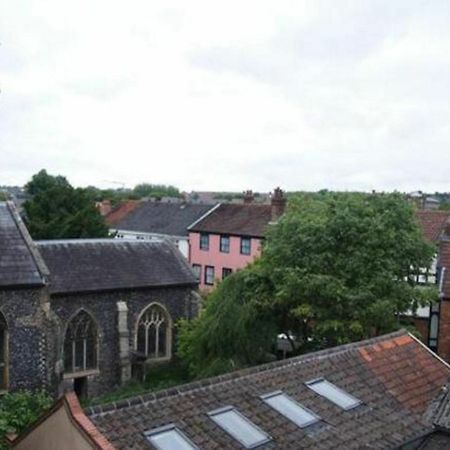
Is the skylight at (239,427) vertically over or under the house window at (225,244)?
under

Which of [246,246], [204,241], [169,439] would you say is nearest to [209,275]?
[204,241]

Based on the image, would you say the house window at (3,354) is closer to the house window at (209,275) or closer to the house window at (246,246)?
the house window at (246,246)

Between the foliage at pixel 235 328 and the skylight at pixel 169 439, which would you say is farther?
the foliage at pixel 235 328

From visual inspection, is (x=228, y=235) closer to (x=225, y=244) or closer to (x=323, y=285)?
(x=225, y=244)

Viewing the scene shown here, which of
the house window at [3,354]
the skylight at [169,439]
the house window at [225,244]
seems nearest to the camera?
the skylight at [169,439]

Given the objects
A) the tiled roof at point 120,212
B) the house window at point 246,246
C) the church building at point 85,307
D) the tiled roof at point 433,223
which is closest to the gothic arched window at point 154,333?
the church building at point 85,307

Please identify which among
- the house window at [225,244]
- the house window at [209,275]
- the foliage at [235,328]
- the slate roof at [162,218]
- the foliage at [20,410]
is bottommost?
the foliage at [20,410]

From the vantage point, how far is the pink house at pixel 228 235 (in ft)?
155

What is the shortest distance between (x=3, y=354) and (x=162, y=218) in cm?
3601

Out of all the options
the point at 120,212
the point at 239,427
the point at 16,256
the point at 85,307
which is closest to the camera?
the point at 239,427

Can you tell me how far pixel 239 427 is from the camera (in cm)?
1145

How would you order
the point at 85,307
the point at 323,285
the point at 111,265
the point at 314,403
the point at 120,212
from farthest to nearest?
the point at 120,212, the point at 111,265, the point at 85,307, the point at 323,285, the point at 314,403

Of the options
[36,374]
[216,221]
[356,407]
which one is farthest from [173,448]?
[216,221]

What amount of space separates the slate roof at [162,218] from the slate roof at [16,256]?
2910cm
